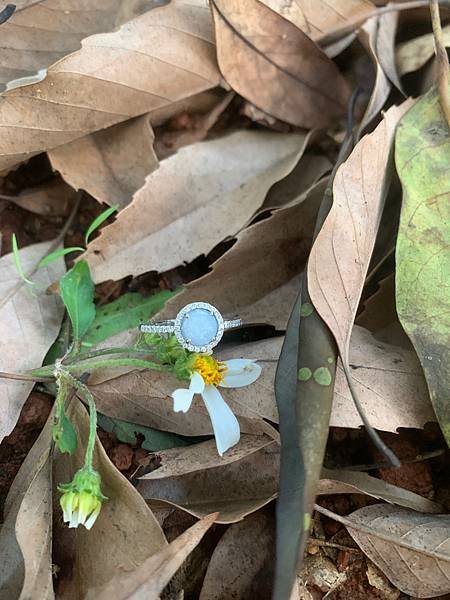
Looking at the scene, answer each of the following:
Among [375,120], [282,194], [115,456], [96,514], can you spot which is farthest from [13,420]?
[375,120]

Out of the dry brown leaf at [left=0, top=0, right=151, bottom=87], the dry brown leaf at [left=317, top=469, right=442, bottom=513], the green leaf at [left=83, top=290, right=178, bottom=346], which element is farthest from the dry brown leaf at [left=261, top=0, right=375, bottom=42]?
the dry brown leaf at [left=317, top=469, right=442, bottom=513]

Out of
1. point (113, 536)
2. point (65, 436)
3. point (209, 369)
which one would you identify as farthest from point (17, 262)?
point (113, 536)

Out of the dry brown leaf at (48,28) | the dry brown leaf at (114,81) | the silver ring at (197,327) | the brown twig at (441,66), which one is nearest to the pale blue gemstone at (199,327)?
the silver ring at (197,327)

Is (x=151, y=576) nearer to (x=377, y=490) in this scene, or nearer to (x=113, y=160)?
(x=377, y=490)

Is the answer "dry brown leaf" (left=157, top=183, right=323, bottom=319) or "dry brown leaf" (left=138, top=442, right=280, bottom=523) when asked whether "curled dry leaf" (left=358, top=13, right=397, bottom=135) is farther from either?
"dry brown leaf" (left=138, top=442, right=280, bottom=523)

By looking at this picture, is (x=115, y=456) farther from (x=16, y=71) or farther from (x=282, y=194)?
(x=16, y=71)

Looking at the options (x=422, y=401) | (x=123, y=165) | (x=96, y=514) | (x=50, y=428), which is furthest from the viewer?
(x=123, y=165)
